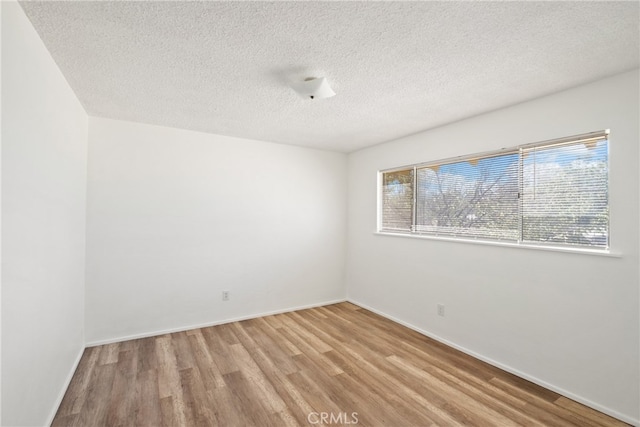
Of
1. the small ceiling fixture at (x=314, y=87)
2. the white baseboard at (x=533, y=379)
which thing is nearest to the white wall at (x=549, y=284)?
the white baseboard at (x=533, y=379)

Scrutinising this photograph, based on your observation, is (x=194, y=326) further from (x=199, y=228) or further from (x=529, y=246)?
(x=529, y=246)

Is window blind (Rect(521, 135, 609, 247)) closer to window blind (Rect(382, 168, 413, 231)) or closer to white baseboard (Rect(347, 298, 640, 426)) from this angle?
white baseboard (Rect(347, 298, 640, 426))

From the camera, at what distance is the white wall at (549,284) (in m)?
1.90

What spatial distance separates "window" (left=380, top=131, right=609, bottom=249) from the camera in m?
2.10

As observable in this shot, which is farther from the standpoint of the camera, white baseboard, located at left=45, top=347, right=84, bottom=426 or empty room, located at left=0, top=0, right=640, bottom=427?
white baseboard, located at left=45, top=347, right=84, bottom=426

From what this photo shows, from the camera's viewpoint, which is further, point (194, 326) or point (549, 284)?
point (194, 326)

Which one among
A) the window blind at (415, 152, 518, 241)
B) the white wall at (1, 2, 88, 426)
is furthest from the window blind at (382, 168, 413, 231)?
the white wall at (1, 2, 88, 426)

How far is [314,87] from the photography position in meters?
2.01

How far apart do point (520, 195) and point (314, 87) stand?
2041mm

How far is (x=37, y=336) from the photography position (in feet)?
5.27

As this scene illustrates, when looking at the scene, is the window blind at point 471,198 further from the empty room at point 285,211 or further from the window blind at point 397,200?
the window blind at point 397,200

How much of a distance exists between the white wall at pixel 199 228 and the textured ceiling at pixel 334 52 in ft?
2.10

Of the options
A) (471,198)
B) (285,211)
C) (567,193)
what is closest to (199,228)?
(285,211)

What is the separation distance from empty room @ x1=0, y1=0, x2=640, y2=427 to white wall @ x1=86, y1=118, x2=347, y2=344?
24mm
